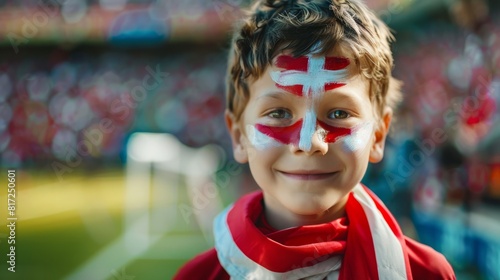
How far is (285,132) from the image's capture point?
1.22 meters

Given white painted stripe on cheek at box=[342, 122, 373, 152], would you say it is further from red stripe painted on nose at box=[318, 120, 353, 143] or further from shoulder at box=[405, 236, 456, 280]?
shoulder at box=[405, 236, 456, 280]

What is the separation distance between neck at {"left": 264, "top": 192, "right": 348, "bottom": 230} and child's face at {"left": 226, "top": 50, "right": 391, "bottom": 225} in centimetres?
4

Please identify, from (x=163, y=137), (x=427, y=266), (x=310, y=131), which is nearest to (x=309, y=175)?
(x=310, y=131)

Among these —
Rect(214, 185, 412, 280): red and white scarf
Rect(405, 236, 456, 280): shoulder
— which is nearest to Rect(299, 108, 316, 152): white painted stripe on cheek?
Rect(214, 185, 412, 280): red and white scarf

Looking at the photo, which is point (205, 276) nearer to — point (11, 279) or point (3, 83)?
point (11, 279)

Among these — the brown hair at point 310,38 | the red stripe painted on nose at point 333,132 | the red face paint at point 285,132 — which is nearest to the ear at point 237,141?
the brown hair at point 310,38

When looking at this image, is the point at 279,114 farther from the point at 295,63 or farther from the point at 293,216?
the point at 293,216

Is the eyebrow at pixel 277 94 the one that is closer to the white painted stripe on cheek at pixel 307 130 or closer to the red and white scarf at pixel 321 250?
the white painted stripe on cheek at pixel 307 130

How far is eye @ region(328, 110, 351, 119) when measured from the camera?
1228 mm

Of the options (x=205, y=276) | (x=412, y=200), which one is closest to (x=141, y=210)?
(x=412, y=200)

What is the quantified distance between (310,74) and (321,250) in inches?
15.5

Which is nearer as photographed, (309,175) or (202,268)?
(309,175)

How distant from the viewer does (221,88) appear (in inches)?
164

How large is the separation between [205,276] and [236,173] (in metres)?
2.45
